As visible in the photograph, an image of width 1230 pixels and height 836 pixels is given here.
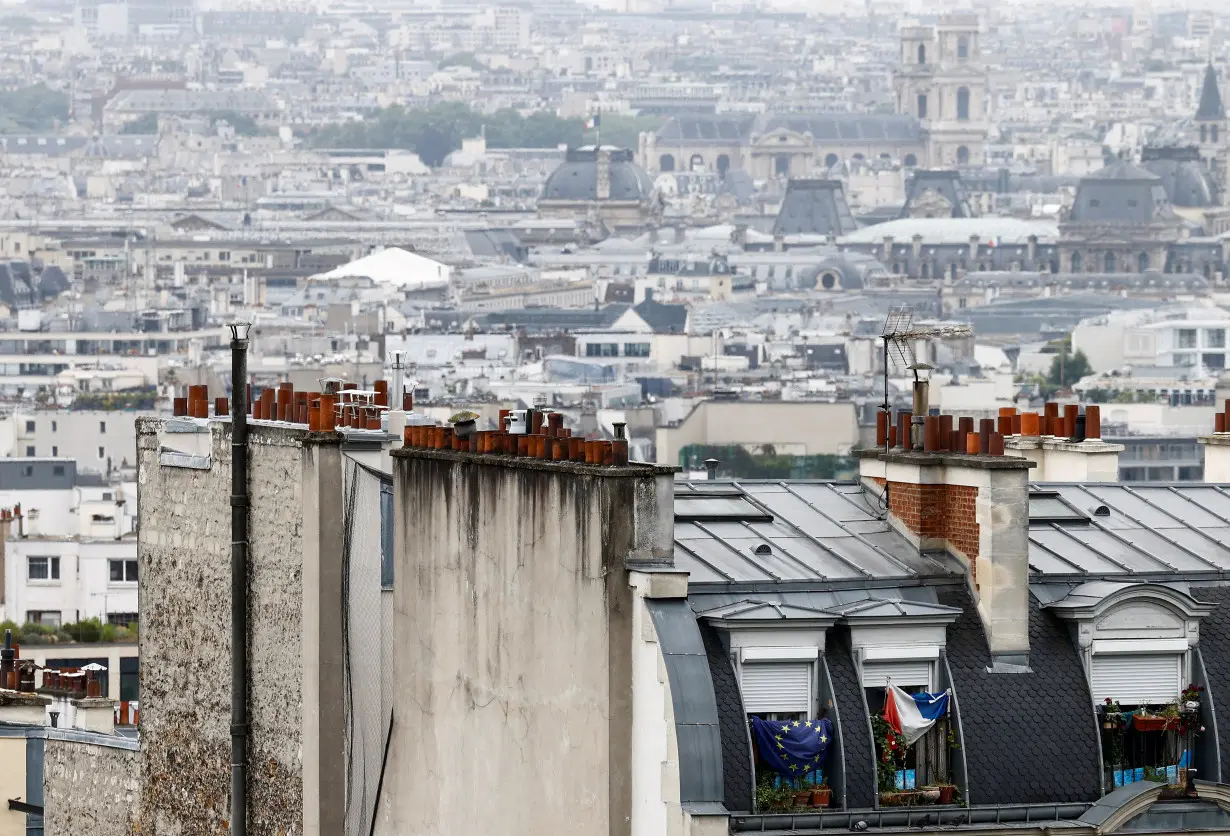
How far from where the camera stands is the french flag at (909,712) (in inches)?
515

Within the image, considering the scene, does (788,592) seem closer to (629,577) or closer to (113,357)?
(629,577)

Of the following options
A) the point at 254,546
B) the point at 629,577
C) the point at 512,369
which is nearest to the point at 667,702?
the point at 629,577

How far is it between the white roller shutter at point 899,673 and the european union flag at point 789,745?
1.05ft

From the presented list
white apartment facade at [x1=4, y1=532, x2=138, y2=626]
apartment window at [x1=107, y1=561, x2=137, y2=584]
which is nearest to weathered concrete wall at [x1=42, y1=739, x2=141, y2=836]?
white apartment facade at [x1=4, y1=532, x2=138, y2=626]

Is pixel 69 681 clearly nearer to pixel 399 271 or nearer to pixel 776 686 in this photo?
pixel 776 686

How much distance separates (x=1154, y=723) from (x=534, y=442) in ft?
6.81

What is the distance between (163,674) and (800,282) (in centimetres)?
17294

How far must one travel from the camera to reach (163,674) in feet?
56.9

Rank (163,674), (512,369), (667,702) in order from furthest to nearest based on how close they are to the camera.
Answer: (512,369) → (163,674) → (667,702)

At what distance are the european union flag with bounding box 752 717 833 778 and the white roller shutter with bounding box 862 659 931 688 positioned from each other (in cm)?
32

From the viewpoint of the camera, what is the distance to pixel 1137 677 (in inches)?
536

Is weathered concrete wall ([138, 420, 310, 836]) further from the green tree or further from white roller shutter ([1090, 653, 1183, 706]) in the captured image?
the green tree

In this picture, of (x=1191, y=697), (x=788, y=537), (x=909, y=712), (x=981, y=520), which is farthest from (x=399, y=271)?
(x=909, y=712)

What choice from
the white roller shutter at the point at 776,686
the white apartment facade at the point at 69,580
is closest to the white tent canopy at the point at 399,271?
the white apartment facade at the point at 69,580
